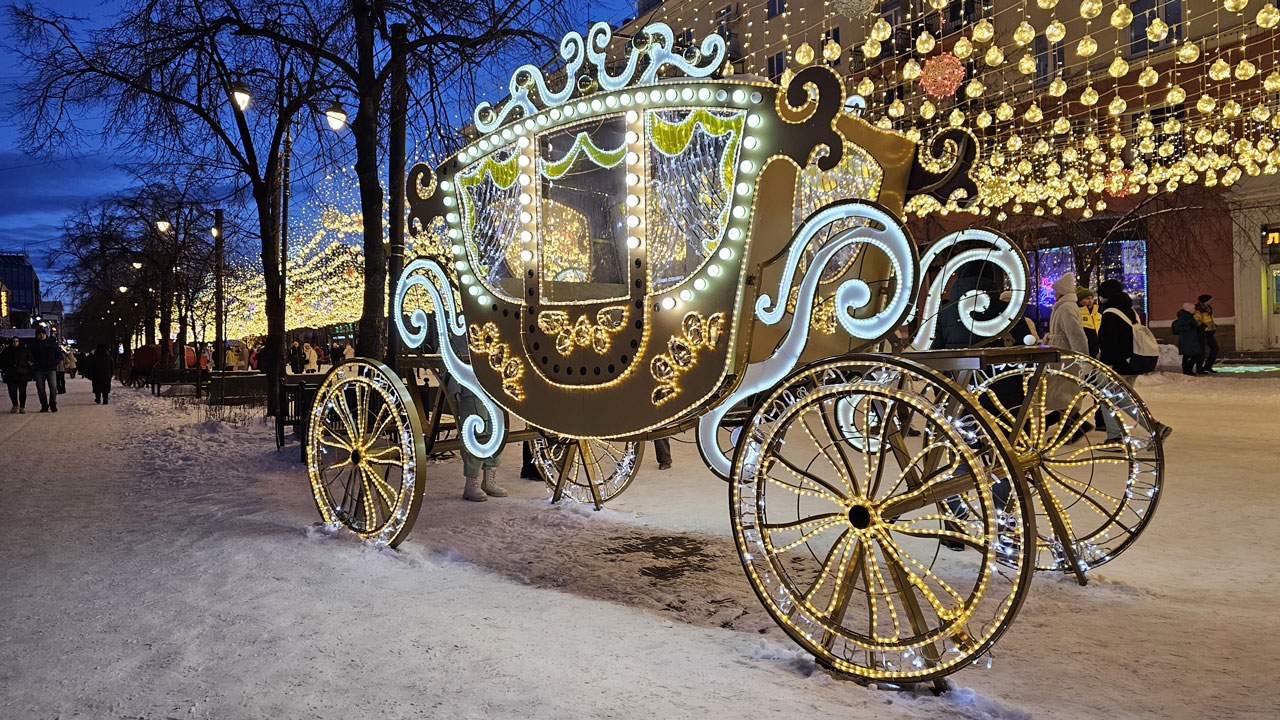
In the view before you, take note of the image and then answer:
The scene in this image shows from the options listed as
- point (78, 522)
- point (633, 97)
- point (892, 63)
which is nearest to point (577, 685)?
point (633, 97)

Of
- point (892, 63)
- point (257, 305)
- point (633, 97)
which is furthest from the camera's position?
point (257, 305)

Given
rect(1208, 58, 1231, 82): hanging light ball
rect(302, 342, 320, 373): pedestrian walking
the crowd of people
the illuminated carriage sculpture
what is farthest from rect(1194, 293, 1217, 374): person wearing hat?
the crowd of people

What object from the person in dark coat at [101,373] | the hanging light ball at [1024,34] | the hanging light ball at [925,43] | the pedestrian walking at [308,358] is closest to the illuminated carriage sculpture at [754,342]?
the hanging light ball at [1024,34]

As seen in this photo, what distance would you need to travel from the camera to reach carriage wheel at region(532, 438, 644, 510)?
619cm

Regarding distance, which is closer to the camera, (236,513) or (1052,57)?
(236,513)

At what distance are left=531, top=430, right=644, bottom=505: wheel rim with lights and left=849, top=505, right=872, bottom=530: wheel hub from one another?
8.93 ft

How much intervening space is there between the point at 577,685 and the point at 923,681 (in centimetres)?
117

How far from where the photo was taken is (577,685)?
2.94 m

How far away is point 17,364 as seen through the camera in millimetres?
17094

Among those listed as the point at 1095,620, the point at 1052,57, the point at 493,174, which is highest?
the point at 1052,57

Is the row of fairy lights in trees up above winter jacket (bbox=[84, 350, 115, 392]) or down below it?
above

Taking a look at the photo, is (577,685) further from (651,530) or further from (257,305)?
(257,305)

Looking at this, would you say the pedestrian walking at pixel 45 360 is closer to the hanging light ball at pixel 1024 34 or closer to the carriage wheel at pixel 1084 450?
the hanging light ball at pixel 1024 34

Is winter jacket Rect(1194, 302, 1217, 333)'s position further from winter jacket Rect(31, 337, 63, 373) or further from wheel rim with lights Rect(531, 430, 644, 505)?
winter jacket Rect(31, 337, 63, 373)
